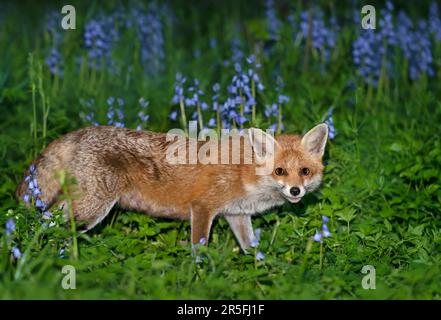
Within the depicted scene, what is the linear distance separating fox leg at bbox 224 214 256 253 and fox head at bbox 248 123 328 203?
0.53 meters

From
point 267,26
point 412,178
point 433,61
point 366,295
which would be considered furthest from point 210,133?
point 433,61

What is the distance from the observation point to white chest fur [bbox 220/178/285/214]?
5.80 m

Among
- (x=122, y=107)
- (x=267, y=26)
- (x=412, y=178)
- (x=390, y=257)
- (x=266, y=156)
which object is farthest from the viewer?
(x=267, y=26)

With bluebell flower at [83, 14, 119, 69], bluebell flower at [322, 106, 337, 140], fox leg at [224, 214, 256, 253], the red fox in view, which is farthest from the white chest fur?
bluebell flower at [83, 14, 119, 69]

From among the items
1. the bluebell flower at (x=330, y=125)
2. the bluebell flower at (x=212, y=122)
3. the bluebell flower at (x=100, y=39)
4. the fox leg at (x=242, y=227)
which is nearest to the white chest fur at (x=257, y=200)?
the fox leg at (x=242, y=227)

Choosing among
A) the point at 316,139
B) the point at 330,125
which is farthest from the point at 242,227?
the point at 330,125

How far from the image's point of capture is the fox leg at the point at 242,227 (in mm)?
6121

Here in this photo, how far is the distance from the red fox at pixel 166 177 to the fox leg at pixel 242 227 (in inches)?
1.3

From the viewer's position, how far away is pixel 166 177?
19.4ft

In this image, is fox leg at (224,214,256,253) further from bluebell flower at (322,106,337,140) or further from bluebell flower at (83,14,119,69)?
bluebell flower at (83,14,119,69)

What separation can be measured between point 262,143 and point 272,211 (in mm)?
877

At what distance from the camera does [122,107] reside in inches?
300

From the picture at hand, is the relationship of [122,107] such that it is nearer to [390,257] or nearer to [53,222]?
[53,222]

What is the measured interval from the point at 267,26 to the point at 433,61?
231 centimetres
